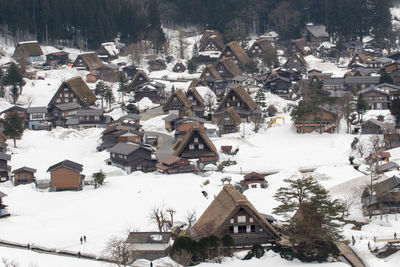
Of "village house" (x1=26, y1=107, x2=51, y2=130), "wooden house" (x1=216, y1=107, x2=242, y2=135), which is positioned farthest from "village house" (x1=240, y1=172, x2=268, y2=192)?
"village house" (x1=26, y1=107, x2=51, y2=130)

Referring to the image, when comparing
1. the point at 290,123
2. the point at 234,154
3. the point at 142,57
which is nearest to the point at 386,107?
the point at 290,123

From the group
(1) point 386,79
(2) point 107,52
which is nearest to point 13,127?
(2) point 107,52

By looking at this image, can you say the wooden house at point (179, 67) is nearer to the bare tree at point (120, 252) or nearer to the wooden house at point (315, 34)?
the wooden house at point (315, 34)

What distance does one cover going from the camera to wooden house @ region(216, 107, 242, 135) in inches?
1938

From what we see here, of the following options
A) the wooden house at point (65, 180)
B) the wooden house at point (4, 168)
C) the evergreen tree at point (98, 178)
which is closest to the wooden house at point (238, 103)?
the evergreen tree at point (98, 178)

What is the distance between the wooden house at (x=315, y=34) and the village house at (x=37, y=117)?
35737 mm

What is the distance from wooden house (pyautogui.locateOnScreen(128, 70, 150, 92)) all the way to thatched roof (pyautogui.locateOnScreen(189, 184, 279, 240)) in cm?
3475

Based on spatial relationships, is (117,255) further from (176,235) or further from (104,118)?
(104,118)

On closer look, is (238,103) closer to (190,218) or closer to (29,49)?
(190,218)

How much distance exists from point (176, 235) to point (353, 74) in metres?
37.8

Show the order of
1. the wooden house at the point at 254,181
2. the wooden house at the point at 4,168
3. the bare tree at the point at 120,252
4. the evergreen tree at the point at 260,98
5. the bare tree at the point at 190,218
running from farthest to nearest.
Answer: the evergreen tree at the point at 260,98
the wooden house at the point at 4,168
the wooden house at the point at 254,181
the bare tree at the point at 190,218
the bare tree at the point at 120,252

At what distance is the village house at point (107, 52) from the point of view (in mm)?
71750

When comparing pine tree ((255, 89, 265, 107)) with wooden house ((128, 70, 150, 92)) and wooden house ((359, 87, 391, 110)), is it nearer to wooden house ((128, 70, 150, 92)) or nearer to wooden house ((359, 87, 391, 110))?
wooden house ((359, 87, 391, 110))

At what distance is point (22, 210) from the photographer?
3391cm
